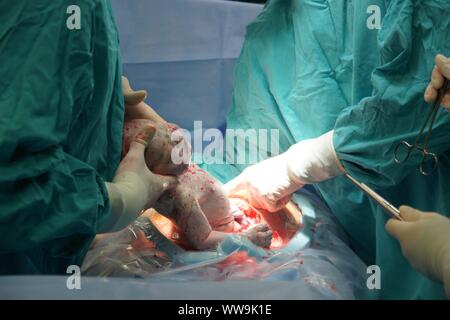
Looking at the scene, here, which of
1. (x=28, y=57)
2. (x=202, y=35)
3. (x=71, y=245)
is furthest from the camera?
(x=202, y=35)

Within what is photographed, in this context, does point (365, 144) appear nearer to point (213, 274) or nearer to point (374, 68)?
point (374, 68)

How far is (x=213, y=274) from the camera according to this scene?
4.94 ft

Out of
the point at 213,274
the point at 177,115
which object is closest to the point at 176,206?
the point at 213,274

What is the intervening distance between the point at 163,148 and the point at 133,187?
214 mm

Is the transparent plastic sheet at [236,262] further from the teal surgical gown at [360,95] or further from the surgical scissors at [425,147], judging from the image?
the surgical scissors at [425,147]

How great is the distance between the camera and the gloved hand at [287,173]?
166 cm

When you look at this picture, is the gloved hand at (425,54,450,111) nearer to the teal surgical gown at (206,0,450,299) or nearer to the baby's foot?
the teal surgical gown at (206,0,450,299)

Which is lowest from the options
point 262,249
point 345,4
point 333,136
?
point 262,249

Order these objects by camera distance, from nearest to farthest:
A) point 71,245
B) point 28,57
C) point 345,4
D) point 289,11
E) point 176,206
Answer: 1. point 28,57
2. point 71,245
3. point 176,206
4. point 345,4
5. point 289,11

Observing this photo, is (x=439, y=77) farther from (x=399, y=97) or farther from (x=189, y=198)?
(x=189, y=198)

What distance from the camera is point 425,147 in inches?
55.4

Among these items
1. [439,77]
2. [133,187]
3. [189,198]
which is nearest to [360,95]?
[439,77]

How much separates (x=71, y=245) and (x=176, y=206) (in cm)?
43

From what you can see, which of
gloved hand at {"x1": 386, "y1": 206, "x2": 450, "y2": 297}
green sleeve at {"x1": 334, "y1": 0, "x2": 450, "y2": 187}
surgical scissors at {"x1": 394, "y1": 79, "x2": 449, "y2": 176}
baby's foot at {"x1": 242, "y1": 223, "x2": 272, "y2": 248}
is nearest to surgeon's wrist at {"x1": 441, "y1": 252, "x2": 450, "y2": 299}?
gloved hand at {"x1": 386, "y1": 206, "x2": 450, "y2": 297}
